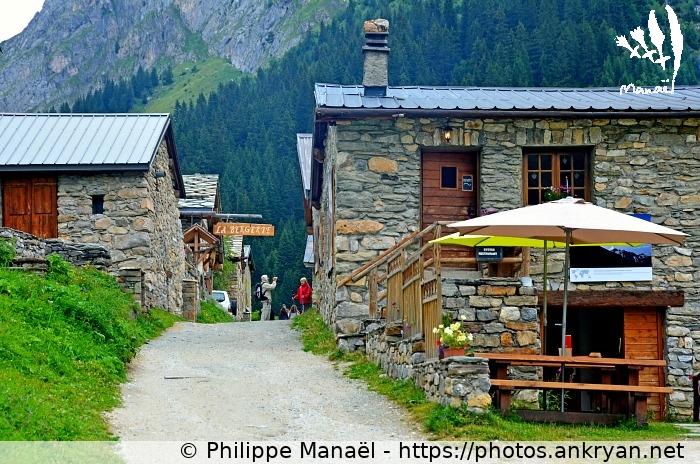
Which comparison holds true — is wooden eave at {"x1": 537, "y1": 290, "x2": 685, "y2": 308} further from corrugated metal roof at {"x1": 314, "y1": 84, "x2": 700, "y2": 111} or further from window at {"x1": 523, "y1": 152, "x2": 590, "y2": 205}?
corrugated metal roof at {"x1": 314, "y1": 84, "x2": 700, "y2": 111}

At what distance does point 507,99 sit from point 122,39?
147 m

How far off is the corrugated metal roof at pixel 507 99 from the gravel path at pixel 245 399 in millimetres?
4115

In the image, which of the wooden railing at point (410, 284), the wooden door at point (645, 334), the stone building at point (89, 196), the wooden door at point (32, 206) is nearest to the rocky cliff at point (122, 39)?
the stone building at point (89, 196)

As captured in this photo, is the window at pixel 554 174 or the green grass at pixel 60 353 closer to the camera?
the green grass at pixel 60 353

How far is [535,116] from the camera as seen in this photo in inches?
624

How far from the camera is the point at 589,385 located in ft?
32.2

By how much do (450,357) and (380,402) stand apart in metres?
1.75

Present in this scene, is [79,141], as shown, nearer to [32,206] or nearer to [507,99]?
[32,206]

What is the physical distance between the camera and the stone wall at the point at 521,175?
51.2ft

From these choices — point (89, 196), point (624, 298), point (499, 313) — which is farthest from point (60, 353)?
point (89, 196)

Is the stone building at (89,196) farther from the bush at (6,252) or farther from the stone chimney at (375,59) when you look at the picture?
the stone chimney at (375,59)

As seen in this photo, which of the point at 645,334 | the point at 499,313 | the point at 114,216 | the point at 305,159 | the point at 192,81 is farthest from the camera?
the point at 192,81

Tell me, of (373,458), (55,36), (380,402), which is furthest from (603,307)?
(55,36)

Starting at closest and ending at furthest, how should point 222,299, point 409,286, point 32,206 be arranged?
point 409,286 → point 32,206 → point 222,299
